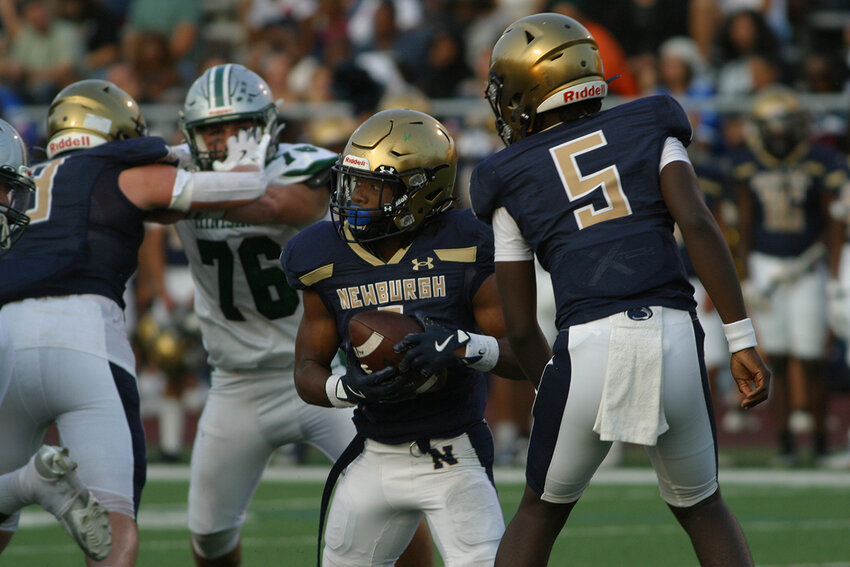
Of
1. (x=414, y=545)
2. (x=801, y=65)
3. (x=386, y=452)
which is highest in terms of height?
(x=386, y=452)

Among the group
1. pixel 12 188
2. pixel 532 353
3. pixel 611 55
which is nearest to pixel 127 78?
pixel 611 55

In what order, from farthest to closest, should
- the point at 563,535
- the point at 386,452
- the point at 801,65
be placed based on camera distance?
the point at 801,65
the point at 563,535
the point at 386,452

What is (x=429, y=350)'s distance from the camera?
11.8ft

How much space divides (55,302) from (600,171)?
1.90 meters

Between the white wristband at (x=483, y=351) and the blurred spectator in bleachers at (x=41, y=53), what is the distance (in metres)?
9.71

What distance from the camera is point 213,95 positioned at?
4.93 meters

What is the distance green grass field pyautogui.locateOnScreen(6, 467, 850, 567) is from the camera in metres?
5.78

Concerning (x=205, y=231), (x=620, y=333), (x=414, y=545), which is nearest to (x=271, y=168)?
(x=205, y=231)

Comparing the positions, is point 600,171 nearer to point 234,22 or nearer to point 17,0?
point 234,22

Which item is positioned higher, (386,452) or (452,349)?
(452,349)

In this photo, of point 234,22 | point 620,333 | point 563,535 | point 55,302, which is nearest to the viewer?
point 620,333

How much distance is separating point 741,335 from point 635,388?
311mm

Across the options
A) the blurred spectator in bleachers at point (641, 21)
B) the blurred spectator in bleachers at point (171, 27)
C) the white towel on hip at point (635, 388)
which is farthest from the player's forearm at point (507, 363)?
the blurred spectator in bleachers at point (171, 27)

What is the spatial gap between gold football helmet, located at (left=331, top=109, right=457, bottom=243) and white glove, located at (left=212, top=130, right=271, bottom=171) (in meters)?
Answer: 0.83
